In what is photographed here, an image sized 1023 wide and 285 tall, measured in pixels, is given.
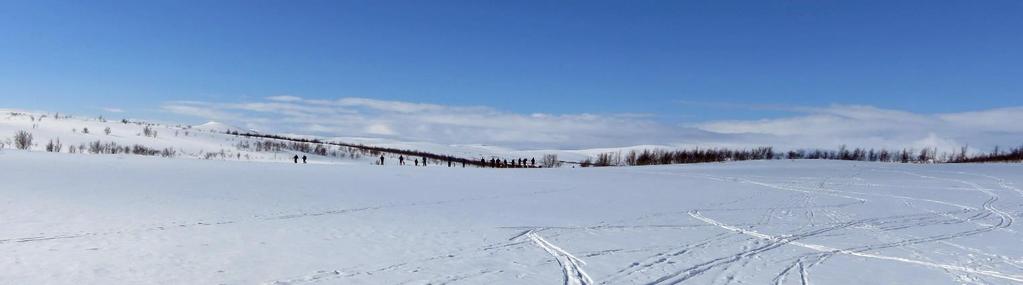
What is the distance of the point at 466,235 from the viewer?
1080 centimetres

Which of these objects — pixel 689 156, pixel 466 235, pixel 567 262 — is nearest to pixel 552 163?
pixel 689 156

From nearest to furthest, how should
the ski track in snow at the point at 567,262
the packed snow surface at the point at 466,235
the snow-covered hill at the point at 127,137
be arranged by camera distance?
1. the ski track in snow at the point at 567,262
2. the packed snow surface at the point at 466,235
3. the snow-covered hill at the point at 127,137

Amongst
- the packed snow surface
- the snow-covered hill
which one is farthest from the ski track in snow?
the snow-covered hill

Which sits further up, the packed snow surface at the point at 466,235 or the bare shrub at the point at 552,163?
the bare shrub at the point at 552,163

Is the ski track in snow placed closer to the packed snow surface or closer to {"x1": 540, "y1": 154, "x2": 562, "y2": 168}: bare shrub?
the packed snow surface

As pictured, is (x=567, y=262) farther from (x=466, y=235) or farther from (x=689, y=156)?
(x=689, y=156)

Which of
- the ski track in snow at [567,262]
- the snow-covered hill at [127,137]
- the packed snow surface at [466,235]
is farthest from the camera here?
the snow-covered hill at [127,137]

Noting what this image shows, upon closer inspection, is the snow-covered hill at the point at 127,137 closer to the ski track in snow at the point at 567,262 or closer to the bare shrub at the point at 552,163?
the bare shrub at the point at 552,163

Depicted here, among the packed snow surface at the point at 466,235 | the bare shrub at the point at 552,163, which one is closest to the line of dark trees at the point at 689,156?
the bare shrub at the point at 552,163

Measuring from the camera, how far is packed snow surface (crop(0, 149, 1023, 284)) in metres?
7.70

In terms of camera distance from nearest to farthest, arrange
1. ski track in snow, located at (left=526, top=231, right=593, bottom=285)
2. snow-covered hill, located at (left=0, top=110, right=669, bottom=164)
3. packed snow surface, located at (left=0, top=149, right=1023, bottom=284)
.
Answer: ski track in snow, located at (left=526, top=231, right=593, bottom=285), packed snow surface, located at (left=0, top=149, right=1023, bottom=284), snow-covered hill, located at (left=0, top=110, right=669, bottom=164)

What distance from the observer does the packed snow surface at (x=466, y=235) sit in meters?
7.70

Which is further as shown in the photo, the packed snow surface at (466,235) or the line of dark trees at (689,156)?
the line of dark trees at (689,156)

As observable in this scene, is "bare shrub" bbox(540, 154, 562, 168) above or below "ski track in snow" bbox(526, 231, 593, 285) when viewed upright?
above
